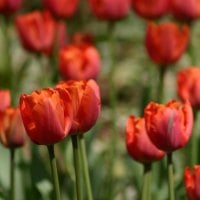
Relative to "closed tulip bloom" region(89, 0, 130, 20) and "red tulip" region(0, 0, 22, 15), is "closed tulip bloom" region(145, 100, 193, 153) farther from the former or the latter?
"red tulip" region(0, 0, 22, 15)

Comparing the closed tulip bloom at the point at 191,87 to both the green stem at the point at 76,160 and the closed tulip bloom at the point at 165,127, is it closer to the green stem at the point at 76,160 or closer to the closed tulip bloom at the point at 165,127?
the closed tulip bloom at the point at 165,127

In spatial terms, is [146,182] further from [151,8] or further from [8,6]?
[8,6]

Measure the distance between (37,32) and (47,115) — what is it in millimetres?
1231

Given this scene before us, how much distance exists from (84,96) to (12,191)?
0.46m

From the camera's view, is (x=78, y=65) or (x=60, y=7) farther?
(x=60, y=7)

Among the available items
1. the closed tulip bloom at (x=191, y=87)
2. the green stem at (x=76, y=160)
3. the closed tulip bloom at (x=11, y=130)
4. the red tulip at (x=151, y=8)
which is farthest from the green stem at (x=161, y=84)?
the green stem at (x=76, y=160)

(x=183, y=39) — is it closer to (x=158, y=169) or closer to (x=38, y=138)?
(x=158, y=169)

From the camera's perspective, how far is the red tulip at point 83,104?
186 centimetres

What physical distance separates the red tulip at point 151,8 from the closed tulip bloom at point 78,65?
0.30 meters

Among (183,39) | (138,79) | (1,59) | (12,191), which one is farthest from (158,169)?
(138,79)

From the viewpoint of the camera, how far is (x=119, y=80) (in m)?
4.76

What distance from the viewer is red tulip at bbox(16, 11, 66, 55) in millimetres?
2977

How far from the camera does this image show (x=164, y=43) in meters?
2.69

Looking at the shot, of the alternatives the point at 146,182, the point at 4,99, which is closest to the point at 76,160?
the point at 146,182
